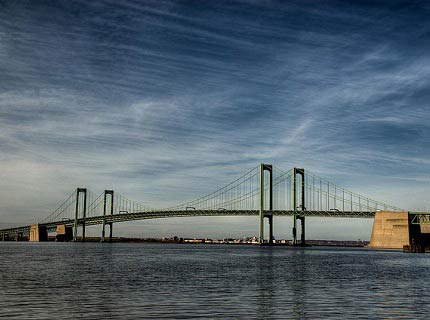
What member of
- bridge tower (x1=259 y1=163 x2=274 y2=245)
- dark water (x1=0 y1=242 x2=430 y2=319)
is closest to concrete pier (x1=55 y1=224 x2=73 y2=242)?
bridge tower (x1=259 y1=163 x2=274 y2=245)

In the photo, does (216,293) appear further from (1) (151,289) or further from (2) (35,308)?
(2) (35,308)

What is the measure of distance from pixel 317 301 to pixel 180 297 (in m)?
5.93

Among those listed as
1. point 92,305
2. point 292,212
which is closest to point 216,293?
point 92,305

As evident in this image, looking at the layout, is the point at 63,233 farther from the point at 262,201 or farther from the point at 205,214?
the point at 262,201

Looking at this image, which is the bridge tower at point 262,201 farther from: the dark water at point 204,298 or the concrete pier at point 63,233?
the dark water at point 204,298

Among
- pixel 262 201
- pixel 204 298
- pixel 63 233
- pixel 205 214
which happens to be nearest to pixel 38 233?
pixel 63 233

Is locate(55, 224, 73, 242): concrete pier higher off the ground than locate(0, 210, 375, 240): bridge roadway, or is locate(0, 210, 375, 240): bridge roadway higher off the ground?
locate(0, 210, 375, 240): bridge roadway

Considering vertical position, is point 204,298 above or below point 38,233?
above

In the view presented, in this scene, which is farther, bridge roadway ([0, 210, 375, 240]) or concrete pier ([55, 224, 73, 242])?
concrete pier ([55, 224, 73, 242])

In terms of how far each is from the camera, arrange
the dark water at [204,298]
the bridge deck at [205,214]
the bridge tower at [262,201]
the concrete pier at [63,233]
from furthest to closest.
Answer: the concrete pier at [63,233] → the bridge tower at [262,201] → the bridge deck at [205,214] → the dark water at [204,298]

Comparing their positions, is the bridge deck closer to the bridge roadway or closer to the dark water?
the bridge roadway

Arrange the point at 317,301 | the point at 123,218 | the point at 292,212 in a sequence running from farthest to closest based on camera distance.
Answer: the point at 123,218 → the point at 292,212 → the point at 317,301

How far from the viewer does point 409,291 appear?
25812 mm

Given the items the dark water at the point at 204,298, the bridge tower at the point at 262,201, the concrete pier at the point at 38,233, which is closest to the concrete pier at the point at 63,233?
the concrete pier at the point at 38,233
